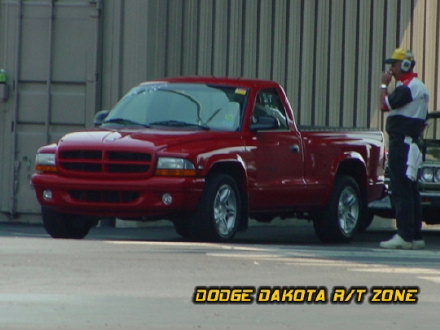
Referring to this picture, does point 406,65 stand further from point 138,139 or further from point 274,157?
point 138,139

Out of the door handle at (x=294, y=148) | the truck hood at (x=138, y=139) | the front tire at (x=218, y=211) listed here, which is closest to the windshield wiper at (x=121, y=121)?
the truck hood at (x=138, y=139)

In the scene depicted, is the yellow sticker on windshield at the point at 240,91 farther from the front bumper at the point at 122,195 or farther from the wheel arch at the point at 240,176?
the front bumper at the point at 122,195

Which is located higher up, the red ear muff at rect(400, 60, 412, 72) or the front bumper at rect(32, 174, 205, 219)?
the red ear muff at rect(400, 60, 412, 72)

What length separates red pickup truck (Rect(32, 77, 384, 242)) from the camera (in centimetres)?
1520

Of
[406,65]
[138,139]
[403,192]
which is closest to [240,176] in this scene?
[138,139]

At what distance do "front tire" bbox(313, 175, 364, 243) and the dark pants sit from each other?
90.9 inches

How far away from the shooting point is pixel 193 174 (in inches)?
598

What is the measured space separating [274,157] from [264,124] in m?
0.42

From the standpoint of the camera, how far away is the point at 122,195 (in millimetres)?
15281

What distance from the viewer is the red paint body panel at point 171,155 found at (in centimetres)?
1515

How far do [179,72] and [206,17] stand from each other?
3.07 feet

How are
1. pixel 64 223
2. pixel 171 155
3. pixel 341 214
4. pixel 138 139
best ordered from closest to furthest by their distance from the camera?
pixel 171 155
pixel 138 139
pixel 64 223
pixel 341 214

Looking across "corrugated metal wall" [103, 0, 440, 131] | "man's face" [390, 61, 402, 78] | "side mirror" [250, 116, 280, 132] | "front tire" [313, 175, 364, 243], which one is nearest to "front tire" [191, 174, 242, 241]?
"side mirror" [250, 116, 280, 132]

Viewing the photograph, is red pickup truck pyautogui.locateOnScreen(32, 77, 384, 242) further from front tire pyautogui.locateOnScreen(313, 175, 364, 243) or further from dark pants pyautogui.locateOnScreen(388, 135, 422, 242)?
dark pants pyautogui.locateOnScreen(388, 135, 422, 242)
